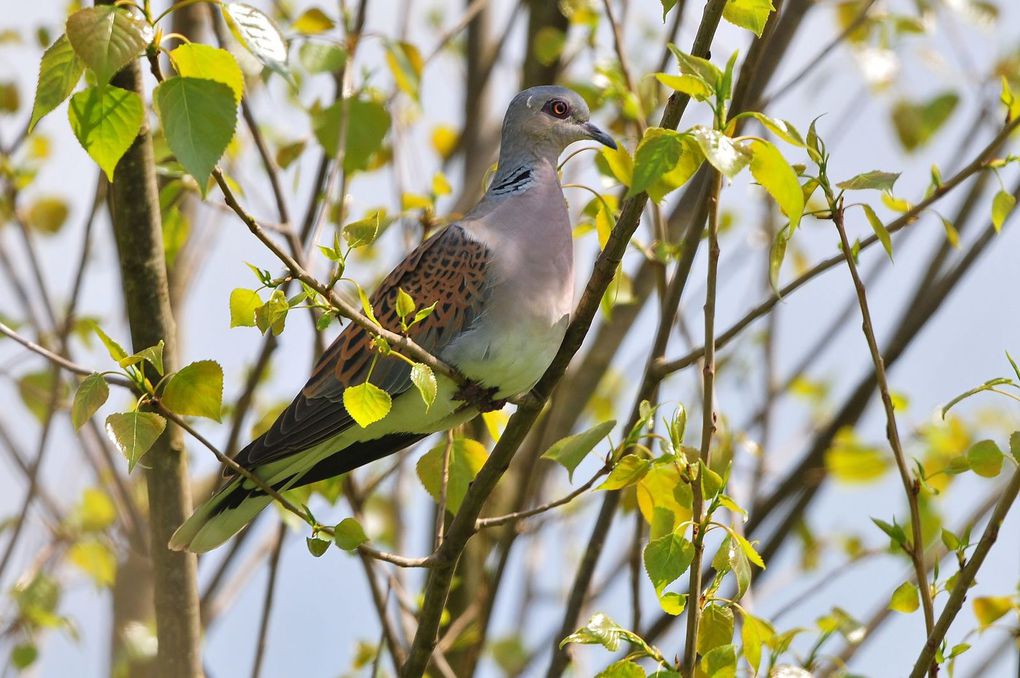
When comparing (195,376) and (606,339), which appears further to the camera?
(606,339)

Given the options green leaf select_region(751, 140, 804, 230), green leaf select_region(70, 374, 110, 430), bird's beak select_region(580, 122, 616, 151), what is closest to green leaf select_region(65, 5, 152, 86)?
green leaf select_region(70, 374, 110, 430)

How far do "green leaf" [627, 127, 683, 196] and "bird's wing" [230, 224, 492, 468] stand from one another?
111 cm

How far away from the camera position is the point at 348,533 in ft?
7.11

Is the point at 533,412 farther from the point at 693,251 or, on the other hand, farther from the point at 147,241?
the point at 147,241

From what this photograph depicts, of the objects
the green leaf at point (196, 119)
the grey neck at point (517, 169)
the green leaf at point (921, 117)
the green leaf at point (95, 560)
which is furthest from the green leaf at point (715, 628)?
the green leaf at point (95, 560)

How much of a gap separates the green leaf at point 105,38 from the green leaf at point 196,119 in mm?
81

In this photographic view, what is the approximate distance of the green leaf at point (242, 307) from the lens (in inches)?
75.6

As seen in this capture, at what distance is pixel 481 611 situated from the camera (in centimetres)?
348

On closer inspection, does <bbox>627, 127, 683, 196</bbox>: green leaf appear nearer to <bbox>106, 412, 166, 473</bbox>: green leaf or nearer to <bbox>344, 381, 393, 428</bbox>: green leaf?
<bbox>344, 381, 393, 428</bbox>: green leaf

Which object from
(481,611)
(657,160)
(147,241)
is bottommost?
(657,160)

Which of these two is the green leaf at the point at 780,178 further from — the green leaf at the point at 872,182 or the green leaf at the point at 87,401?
the green leaf at the point at 87,401

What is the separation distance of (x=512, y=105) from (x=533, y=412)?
46.3 inches

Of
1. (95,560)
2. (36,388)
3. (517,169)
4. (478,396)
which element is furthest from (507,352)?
(95,560)

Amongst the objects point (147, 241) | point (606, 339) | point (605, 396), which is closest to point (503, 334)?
point (147, 241)
